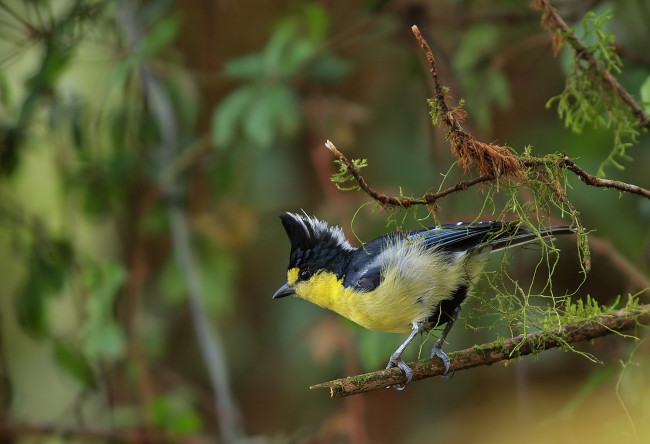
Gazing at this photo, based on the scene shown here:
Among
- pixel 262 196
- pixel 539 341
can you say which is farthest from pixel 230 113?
pixel 539 341

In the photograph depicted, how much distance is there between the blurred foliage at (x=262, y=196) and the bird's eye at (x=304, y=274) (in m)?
0.38

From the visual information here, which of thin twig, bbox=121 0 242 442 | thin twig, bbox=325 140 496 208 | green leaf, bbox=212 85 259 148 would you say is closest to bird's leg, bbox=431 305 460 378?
thin twig, bbox=325 140 496 208

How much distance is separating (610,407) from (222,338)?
8.84ft

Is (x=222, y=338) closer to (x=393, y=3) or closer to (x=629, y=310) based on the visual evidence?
(x=393, y=3)

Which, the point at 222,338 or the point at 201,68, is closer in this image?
the point at 201,68

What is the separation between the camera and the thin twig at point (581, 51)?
168cm

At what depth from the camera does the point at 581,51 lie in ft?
5.60

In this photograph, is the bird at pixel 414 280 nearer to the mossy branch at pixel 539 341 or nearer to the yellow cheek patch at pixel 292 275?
the yellow cheek patch at pixel 292 275

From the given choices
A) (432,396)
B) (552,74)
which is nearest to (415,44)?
(552,74)

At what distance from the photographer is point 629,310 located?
1.58m

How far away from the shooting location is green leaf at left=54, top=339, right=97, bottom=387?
3.30 metres

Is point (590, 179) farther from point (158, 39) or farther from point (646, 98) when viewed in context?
point (158, 39)

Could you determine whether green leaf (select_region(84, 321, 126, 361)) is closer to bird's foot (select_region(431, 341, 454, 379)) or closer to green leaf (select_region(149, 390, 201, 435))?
green leaf (select_region(149, 390, 201, 435))

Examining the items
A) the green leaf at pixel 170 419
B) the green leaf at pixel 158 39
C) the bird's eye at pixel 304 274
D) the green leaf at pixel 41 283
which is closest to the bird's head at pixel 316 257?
the bird's eye at pixel 304 274
